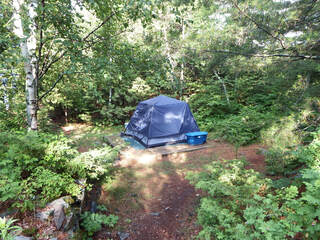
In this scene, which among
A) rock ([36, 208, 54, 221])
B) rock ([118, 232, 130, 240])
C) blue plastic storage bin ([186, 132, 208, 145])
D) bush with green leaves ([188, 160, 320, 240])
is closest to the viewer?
bush with green leaves ([188, 160, 320, 240])

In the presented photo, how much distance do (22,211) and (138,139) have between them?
17.8 ft

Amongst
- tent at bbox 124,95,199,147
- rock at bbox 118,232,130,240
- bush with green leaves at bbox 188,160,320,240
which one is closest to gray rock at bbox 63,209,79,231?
rock at bbox 118,232,130,240

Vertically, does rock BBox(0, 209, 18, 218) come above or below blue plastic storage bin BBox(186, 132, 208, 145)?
above

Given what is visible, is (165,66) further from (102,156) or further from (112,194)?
(112,194)

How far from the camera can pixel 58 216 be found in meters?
2.46

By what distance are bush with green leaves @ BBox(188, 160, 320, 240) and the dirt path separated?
2.68 feet

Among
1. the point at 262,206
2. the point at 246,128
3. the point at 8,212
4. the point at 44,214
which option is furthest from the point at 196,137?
the point at 8,212

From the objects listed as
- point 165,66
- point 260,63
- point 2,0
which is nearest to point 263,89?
point 260,63

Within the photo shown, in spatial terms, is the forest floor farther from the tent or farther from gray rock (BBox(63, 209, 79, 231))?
the tent

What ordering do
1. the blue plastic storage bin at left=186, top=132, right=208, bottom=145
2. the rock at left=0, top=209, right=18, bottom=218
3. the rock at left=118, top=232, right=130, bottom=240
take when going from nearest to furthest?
the rock at left=0, top=209, right=18, bottom=218
the rock at left=118, top=232, right=130, bottom=240
the blue plastic storage bin at left=186, top=132, right=208, bottom=145

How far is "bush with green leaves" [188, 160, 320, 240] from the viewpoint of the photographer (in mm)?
1628

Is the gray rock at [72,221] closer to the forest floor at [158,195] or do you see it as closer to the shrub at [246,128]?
the forest floor at [158,195]

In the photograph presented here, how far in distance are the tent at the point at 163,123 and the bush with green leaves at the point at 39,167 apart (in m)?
3.54

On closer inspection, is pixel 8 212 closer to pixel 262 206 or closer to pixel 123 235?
pixel 123 235
